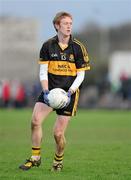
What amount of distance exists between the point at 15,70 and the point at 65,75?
233ft

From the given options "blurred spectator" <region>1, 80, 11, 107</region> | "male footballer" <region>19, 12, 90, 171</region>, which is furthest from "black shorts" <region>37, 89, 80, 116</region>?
"blurred spectator" <region>1, 80, 11, 107</region>

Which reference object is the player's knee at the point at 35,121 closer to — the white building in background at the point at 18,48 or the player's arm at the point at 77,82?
the player's arm at the point at 77,82

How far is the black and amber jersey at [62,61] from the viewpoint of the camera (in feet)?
42.9

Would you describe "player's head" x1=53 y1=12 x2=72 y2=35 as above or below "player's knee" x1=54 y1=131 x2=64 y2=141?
above

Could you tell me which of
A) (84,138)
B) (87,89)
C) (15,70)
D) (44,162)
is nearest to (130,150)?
(44,162)

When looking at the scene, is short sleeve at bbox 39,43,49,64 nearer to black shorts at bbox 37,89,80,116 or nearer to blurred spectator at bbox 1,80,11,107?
black shorts at bbox 37,89,80,116

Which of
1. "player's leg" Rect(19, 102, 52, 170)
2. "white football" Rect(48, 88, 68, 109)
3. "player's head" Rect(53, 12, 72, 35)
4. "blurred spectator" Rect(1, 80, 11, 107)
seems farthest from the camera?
"blurred spectator" Rect(1, 80, 11, 107)

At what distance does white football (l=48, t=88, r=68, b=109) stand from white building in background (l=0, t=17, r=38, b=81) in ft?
215

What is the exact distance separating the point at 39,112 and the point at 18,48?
240 feet

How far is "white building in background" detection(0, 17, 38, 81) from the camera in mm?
80688

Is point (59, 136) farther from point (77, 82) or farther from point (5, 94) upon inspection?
point (5, 94)

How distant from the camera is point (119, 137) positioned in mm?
22938

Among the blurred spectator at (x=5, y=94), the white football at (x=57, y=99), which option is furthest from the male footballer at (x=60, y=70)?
the blurred spectator at (x=5, y=94)

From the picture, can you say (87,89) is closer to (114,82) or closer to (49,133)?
(114,82)
